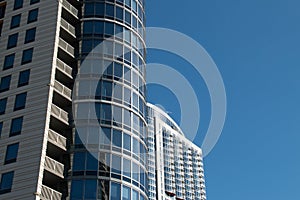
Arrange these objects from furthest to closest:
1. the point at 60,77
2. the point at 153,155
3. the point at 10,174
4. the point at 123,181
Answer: the point at 153,155 < the point at 60,77 < the point at 123,181 < the point at 10,174

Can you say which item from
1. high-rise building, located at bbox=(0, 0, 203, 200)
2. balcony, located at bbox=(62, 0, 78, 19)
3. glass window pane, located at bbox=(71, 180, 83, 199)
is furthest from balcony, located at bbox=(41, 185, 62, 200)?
balcony, located at bbox=(62, 0, 78, 19)

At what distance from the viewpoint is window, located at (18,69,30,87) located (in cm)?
4863

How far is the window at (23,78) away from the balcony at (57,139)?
6698mm

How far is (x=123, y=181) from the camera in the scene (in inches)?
1806

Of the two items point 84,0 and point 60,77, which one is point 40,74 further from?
point 84,0

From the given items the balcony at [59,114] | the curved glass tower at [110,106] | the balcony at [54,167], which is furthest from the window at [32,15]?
the balcony at [54,167]

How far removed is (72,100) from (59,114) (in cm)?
269

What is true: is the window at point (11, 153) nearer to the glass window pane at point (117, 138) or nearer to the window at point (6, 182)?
the window at point (6, 182)

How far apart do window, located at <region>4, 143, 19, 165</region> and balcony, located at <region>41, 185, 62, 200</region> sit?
4.17m

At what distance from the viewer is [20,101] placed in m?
47.5

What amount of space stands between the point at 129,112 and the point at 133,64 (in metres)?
6.51

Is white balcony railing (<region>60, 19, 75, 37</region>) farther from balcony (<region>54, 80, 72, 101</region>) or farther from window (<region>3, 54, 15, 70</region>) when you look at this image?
balcony (<region>54, 80, 72, 101</region>)

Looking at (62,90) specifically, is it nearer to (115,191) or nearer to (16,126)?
(16,126)

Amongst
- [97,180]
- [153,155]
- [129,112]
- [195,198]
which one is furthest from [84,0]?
[195,198]
